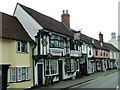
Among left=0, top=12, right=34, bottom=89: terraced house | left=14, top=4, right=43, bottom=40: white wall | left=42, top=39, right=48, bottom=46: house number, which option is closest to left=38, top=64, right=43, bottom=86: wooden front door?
left=0, top=12, right=34, bottom=89: terraced house

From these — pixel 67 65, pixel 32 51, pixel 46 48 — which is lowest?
pixel 67 65

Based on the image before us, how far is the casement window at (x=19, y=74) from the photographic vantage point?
53.3ft

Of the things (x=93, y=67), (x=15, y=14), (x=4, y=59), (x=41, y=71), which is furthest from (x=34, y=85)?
(x=93, y=67)

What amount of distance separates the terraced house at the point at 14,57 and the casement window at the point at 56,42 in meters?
3.04

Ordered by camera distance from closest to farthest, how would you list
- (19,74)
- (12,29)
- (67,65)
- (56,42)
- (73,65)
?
1. (19,74)
2. (12,29)
3. (56,42)
4. (67,65)
5. (73,65)

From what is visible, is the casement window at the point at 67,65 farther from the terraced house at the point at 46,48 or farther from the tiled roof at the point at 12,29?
the tiled roof at the point at 12,29

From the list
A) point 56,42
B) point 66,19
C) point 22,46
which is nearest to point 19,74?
point 22,46

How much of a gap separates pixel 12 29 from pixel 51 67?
6557 mm

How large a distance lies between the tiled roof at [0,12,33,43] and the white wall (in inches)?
19.2

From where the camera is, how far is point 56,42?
72.6 feet

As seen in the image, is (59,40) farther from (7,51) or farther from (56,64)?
(7,51)

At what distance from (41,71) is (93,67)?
21300 millimetres

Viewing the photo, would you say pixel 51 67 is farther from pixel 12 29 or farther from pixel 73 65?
pixel 73 65

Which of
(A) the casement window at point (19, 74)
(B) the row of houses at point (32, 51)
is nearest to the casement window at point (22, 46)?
(B) the row of houses at point (32, 51)
